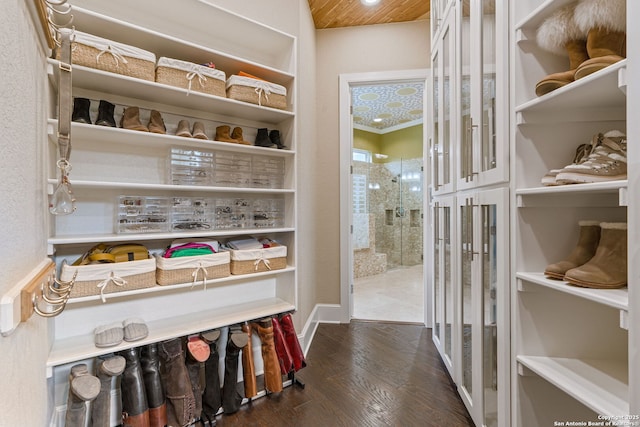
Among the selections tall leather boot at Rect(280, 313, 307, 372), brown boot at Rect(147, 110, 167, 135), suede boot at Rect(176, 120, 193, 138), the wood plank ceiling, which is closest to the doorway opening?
the wood plank ceiling

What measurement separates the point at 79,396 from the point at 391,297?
3359mm

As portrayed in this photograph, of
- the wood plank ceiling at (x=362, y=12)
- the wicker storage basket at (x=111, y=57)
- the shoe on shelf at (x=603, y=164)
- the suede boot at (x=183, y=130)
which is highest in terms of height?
the wood plank ceiling at (x=362, y=12)

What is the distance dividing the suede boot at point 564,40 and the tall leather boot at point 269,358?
177cm

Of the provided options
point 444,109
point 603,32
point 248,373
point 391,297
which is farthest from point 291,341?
point 391,297

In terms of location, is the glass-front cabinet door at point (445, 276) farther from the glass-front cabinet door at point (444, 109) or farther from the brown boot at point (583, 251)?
the brown boot at point (583, 251)

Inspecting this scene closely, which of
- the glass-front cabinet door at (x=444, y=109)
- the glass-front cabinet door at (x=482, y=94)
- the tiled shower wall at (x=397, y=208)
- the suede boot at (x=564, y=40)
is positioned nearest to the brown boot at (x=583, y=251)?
the glass-front cabinet door at (x=482, y=94)

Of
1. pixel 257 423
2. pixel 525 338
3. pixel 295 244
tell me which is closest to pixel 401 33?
pixel 295 244

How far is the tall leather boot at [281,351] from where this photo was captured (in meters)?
1.85

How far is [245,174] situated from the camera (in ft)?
6.45

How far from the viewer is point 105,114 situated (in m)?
1.48

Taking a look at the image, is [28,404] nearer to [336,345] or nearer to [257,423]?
[257,423]

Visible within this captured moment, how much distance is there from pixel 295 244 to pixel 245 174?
0.58m

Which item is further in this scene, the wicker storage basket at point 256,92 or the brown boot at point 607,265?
the wicker storage basket at point 256,92

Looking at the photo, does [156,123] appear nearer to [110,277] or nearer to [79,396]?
[110,277]
